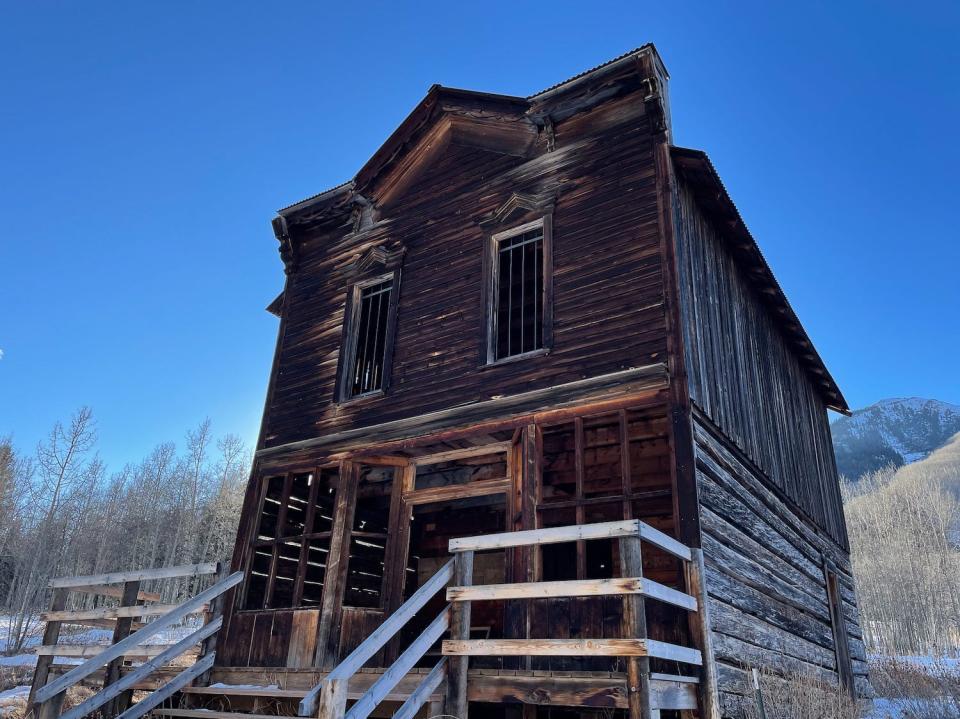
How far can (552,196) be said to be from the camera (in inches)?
400

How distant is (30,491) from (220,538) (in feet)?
37.5

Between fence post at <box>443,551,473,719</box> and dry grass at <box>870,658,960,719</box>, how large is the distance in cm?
778

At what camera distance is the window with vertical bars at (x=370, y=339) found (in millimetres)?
11555

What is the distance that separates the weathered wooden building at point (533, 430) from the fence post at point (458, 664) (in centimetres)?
3

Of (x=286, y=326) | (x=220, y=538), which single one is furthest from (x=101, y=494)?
(x=286, y=326)

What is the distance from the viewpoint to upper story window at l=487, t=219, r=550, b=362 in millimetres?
9891

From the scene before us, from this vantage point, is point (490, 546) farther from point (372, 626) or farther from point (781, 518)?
point (781, 518)

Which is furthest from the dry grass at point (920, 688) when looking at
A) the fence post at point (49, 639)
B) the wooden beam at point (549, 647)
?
the fence post at point (49, 639)

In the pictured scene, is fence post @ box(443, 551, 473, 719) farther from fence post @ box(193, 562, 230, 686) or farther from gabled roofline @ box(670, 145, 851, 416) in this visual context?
gabled roofline @ box(670, 145, 851, 416)

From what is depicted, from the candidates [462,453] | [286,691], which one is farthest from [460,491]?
[286,691]

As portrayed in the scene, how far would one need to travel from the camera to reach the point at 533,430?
8766 mm

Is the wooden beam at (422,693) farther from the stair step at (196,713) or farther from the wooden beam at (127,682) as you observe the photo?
the wooden beam at (127,682)

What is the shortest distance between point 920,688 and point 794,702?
956cm

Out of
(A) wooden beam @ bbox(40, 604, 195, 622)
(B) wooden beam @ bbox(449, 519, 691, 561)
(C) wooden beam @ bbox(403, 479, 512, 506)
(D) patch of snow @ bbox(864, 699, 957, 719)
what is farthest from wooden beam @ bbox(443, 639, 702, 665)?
(D) patch of snow @ bbox(864, 699, 957, 719)
